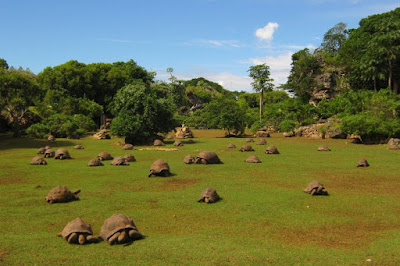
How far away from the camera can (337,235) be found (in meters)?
7.59

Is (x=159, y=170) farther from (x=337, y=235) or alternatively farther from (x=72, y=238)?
Answer: (x=337, y=235)

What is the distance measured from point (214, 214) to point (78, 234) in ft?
11.1

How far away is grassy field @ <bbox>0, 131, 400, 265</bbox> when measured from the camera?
6402 mm

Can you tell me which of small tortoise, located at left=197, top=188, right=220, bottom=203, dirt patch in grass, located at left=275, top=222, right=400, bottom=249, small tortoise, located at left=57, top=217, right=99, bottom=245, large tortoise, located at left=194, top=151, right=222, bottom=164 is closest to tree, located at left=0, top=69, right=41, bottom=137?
large tortoise, located at left=194, top=151, right=222, bottom=164

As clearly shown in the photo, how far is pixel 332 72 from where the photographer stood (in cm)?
5450

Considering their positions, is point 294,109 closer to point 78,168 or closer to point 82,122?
point 82,122

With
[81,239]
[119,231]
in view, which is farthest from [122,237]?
[81,239]

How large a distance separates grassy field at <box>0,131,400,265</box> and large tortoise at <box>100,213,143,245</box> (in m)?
0.18

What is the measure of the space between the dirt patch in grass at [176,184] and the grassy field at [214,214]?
0.04 m

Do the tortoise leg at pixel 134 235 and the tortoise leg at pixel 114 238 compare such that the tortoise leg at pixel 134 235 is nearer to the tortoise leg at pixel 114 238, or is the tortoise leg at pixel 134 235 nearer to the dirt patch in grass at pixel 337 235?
the tortoise leg at pixel 114 238

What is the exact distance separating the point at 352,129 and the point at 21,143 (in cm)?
2534

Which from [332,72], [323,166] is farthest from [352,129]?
[332,72]

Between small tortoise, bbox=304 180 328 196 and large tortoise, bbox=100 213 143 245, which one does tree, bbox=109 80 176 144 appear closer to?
small tortoise, bbox=304 180 328 196

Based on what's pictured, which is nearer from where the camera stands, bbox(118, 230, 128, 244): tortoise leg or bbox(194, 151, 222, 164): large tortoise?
bbox(118, 230, 128, 244): tortoise leg
